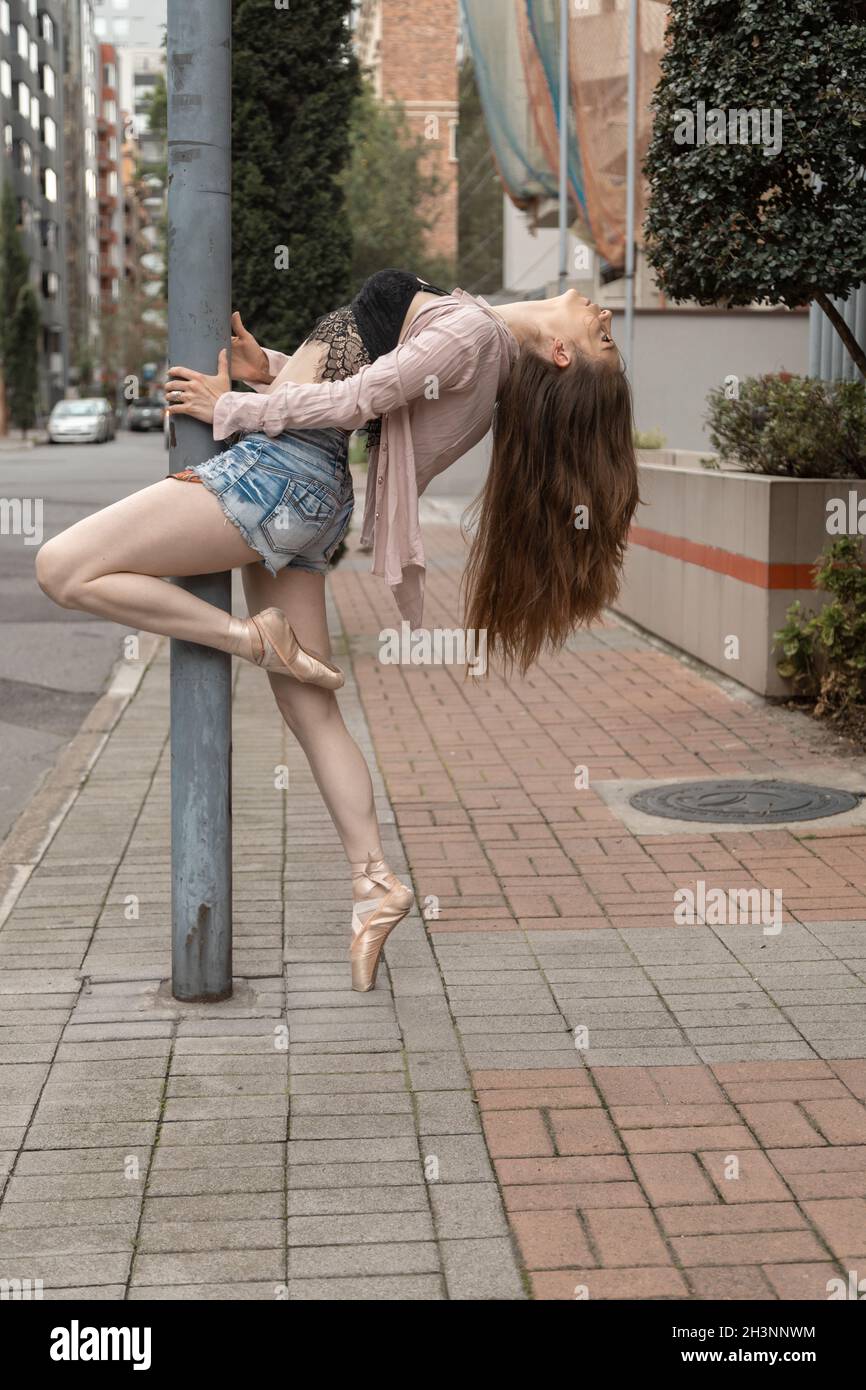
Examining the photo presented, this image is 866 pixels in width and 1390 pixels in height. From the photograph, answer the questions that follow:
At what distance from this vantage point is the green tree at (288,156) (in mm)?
10508

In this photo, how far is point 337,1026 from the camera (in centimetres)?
412

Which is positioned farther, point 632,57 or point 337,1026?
Result: point 632,57

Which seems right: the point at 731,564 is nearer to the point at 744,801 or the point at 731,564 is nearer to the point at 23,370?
the point at 744,801

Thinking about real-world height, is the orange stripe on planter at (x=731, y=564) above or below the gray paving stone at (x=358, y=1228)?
above

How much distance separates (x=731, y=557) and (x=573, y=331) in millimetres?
5090

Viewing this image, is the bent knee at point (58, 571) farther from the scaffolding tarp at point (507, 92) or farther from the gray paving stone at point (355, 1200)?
the scaffolding tarp at point (507, 92)

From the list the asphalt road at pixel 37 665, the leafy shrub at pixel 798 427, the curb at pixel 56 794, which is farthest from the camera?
the leafy shrub at pixel 798 427

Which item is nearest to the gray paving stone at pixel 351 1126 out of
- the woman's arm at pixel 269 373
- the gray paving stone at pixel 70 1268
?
the gray paving stone at pixel 70 1268

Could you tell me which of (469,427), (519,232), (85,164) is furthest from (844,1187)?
(85,164)

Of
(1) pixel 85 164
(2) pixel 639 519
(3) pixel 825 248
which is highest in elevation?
(1) pixel 85 164

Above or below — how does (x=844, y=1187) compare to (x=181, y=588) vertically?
below

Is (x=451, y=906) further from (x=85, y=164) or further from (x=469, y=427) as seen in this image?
(x=85, y=164)

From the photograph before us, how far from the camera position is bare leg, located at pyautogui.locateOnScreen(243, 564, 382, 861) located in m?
4.30

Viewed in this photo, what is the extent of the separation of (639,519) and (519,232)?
21.1 m
